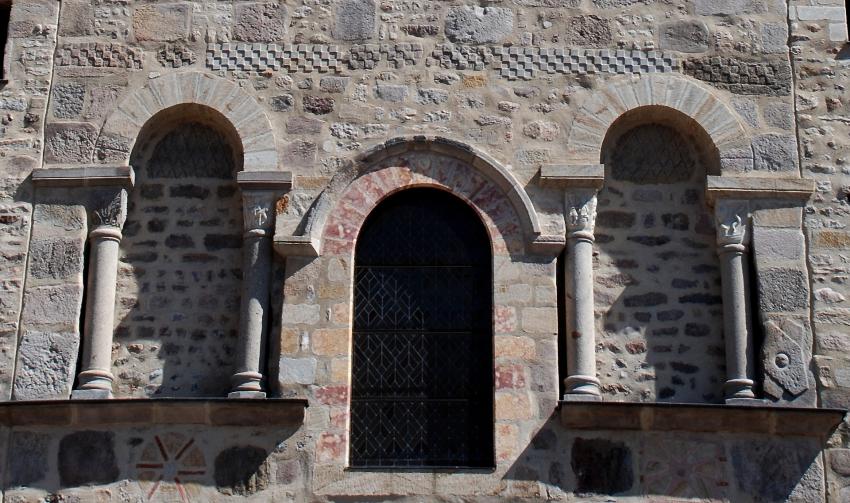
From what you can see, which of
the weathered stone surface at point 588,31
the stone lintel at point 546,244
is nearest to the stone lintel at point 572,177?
the stone lintel at point 546,244

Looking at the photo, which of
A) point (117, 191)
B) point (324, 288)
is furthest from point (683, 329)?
point (117, 191)

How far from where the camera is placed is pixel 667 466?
1050 centimetres

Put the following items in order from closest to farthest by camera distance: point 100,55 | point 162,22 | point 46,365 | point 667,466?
1. point 667,466
2. point 46,365
3. point 100,55
4. point 162,22

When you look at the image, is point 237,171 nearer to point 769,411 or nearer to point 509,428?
point 509,428

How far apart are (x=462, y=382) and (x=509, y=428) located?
495 millimetres

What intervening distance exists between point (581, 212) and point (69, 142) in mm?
3611

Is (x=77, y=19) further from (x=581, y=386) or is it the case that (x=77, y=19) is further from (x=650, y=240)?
(x=581, y=386)

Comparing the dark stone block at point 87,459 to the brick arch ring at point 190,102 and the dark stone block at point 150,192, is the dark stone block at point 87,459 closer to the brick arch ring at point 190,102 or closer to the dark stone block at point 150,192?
the dark stone block at point 150,192

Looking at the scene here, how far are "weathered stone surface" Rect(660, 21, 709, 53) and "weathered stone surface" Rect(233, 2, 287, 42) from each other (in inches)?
108

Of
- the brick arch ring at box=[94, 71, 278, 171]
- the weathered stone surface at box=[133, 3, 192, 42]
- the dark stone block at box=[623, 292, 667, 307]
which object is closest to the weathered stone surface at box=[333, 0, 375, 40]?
the brick arch ring at box=[94, 71, 278, 171]

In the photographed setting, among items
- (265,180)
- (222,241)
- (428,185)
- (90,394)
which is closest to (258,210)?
(265,180)

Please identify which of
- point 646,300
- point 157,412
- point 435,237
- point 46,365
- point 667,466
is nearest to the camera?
point 667,466

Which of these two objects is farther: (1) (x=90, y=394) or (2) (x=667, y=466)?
(1) (x=90, y=394)

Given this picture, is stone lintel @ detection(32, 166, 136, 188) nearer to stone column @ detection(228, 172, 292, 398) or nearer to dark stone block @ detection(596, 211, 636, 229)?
stone column @ detection(228, 172, 292, 398)
